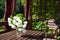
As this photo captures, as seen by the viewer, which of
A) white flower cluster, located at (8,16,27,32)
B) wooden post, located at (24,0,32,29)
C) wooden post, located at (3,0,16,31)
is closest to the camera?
white flower cluster, located at (8,16,27,32)

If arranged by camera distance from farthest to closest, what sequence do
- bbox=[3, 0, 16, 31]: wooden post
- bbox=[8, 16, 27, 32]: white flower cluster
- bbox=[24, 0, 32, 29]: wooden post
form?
bbox=[24, 0, 32, 29]: wooden post, bbox=[3, 0, 16, 31]: wooden post, bbox=[8, 16, 27, 32]: white flower cluster

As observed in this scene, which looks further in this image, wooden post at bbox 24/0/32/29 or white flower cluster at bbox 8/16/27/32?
wooden post at bbox 24/0/32/29

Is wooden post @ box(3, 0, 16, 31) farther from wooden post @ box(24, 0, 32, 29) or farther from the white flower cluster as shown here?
the white flower cluster

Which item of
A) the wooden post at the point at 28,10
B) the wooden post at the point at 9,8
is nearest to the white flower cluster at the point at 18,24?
the wooden post at the point at 9,8

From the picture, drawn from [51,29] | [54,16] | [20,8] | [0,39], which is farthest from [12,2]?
[20,8]

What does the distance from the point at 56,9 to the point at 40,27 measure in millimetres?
2235

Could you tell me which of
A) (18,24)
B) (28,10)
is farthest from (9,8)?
(18,24)

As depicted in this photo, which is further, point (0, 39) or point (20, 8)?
point (20, 8)

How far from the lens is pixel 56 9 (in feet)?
28.5

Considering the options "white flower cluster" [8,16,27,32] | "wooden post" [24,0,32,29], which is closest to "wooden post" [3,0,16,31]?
"wooden post" [24,0,32,29]

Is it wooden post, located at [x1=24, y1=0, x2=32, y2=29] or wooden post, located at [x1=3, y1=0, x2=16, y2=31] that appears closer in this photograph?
wooden post, located at [x1=3, y1=0, x2=16, y2=31]

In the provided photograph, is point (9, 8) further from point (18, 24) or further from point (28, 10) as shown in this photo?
point (18, 24)

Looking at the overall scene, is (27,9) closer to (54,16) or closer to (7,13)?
(7,13)

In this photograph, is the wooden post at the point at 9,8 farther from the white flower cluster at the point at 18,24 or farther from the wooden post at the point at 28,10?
Result: the white flower cluster at the point at 18,24
